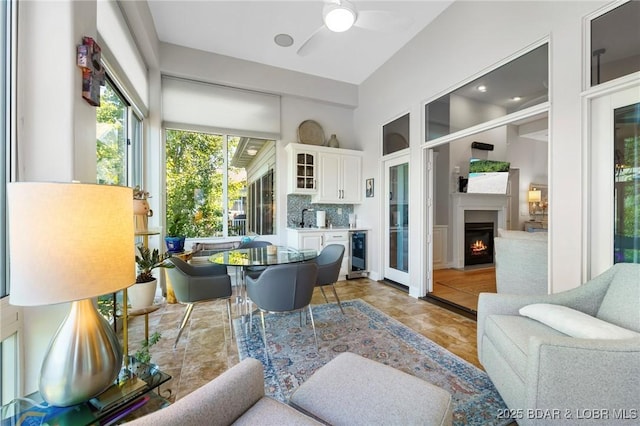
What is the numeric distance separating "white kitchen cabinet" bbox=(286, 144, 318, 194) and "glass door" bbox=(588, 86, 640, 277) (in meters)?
3.43

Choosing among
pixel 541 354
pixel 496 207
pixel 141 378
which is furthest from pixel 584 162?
pixel 496 207

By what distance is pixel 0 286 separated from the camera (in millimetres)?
1156

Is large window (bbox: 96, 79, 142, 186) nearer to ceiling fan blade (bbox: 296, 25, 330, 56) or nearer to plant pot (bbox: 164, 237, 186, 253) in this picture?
plant pot (bbox: 164, 237, 186, 253)

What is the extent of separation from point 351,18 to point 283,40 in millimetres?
1874

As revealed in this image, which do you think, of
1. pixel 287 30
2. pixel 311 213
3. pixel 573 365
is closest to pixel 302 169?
pixel 311 213

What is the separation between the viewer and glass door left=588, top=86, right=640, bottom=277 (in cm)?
184

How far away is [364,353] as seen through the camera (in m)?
2.21

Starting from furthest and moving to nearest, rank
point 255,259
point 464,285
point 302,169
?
point 302,169, point 464,285, point 255,259

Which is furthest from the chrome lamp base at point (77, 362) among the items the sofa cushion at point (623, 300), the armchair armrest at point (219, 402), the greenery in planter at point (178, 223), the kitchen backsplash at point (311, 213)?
the kitchen backsplash at point (311, 213)

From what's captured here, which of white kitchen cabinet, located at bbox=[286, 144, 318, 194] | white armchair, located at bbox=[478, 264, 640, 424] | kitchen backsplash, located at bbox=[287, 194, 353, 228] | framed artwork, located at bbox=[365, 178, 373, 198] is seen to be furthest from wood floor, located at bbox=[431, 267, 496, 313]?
white kitchen cabinet, located at bbox=[286, 144, 318, 194]

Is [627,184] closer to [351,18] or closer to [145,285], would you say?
[351,18]

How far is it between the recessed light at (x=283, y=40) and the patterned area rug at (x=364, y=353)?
3.72 m

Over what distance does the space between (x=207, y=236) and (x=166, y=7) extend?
307 cm

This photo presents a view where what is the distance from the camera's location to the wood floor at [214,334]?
6.52ft
